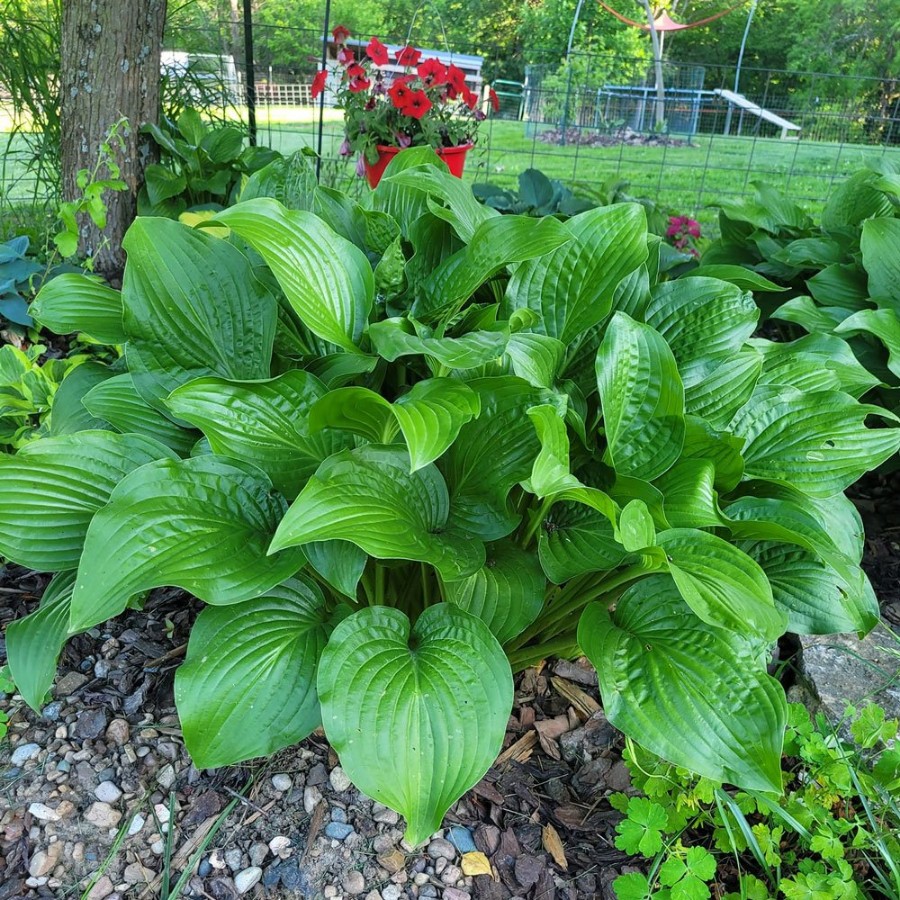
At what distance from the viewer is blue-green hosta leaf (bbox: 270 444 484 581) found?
3.12 ft

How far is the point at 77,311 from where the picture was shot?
4.64 ft

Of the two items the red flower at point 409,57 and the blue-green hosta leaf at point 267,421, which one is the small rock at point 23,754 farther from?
the red flower at point 409,57

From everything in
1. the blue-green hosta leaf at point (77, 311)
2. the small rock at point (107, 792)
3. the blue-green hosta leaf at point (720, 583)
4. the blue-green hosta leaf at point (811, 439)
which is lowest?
the small rock at point (107, 792)

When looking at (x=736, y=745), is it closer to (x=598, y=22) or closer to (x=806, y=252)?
(x=806, y=252)

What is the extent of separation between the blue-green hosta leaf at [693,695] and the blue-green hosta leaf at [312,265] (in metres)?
0.59

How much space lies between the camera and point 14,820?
4.10 feet

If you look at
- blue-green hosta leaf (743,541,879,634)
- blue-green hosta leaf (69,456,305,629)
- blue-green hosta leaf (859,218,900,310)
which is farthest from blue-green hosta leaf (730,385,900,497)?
blue-green hosta leaf (859,218,900,310)

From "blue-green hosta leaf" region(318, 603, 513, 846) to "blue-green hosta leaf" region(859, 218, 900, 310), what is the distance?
64.0 inches

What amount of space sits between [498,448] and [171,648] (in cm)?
84

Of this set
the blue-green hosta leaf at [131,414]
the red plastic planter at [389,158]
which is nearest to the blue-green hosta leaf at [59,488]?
the blue-green hosta leaf at [131,414]

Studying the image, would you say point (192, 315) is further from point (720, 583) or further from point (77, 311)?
point (720, 583)

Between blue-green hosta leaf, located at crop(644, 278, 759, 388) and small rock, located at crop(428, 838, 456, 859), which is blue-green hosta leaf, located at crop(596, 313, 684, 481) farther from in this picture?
small rock, located at crop(428, 838, 456, 859)

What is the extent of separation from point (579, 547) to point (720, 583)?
226 mm

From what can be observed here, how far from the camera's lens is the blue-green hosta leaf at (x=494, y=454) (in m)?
1.14
